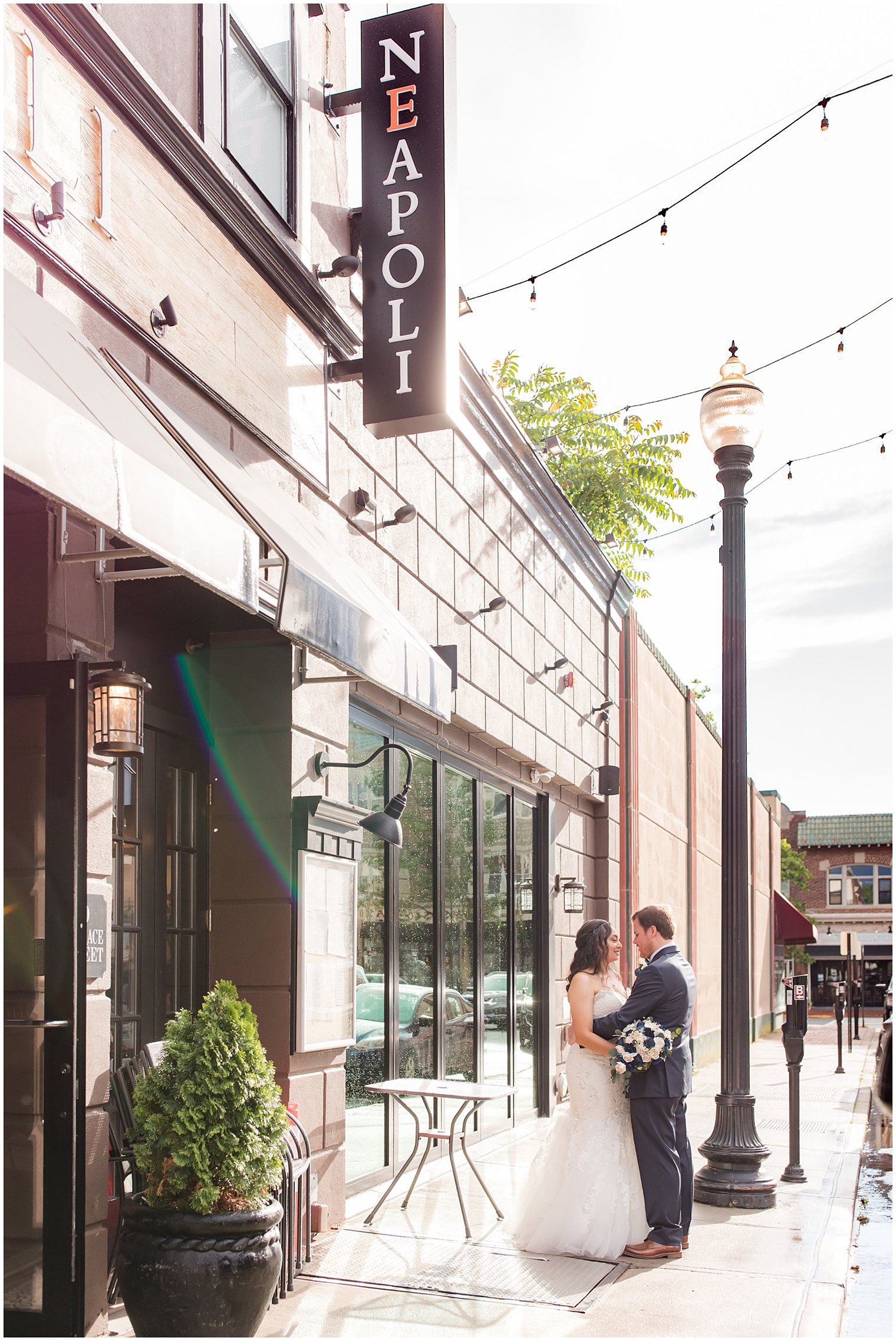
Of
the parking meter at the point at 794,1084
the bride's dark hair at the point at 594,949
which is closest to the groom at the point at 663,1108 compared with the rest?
the bride's dark hair at the point at 594,949

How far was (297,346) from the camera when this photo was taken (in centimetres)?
779

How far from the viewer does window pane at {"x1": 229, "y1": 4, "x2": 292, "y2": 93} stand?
7.75 m

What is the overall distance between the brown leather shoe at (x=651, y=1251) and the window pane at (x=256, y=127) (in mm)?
6280

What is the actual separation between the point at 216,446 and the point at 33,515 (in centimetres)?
112

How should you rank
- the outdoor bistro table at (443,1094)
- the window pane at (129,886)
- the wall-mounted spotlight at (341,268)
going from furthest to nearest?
1. the wall-mounted spotlight at (341,268)
2. the outdoor bistro table at (443,1094)
3. the window pane at (129,886)

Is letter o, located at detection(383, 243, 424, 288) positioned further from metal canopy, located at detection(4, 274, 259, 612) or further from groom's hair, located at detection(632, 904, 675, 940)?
groom's hair, located at detection(632, 904, 675, 940)

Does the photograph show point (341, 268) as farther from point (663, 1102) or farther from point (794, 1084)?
point (794, 1084)

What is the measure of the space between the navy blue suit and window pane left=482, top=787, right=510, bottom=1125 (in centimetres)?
433

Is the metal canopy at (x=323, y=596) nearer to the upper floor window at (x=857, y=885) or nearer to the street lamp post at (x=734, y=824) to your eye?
the street lamp post at (x=734, y=824)

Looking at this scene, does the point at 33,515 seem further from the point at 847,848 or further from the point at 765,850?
the point at 847,848

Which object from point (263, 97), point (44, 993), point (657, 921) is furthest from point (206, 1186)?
point (263, 97)

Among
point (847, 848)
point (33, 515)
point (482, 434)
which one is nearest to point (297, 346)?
point (33, 515)

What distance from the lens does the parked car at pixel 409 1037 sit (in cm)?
868

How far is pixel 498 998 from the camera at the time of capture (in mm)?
12289
